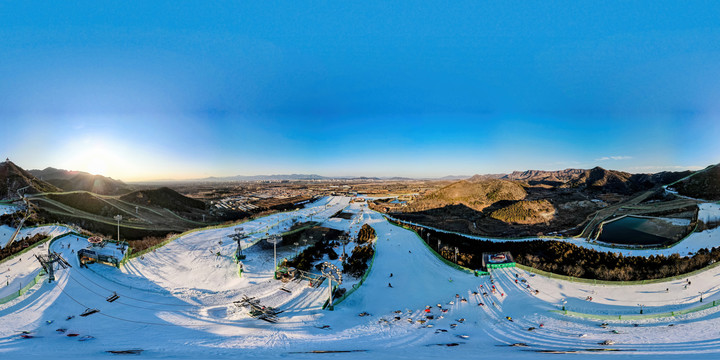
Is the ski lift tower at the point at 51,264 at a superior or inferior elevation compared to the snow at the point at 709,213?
inferior

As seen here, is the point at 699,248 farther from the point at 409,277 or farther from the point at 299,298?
the point at 299,298

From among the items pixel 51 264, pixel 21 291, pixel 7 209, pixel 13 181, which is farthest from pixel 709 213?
pixel 13 181

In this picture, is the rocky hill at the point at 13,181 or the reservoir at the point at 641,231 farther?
the rocky hill at the point at 13,181

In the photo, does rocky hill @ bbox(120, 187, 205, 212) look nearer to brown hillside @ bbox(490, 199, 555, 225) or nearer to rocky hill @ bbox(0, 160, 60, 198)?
rocky hill @ bbox(0, 160, 60, 198)

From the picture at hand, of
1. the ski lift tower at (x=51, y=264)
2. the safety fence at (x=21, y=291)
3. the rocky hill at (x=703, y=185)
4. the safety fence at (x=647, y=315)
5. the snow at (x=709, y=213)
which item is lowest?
the safety fence at (x=647, y=315)

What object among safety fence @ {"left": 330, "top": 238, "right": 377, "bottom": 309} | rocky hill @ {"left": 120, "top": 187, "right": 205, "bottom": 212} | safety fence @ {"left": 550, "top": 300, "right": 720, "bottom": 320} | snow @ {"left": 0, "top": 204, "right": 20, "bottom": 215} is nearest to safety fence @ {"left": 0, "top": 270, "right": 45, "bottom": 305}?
safety fence @ {"left": 330, "top": 238, "right": 377, "bottom": 309}

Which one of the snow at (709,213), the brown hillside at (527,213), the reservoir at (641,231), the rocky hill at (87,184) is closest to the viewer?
the snow at (709,213)

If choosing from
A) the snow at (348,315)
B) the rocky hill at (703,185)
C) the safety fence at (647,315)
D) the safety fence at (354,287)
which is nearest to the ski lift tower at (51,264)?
the snow at (348,315)

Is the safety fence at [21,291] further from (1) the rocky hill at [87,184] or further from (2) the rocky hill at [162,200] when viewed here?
(1) the rocky hill at [87,184]
